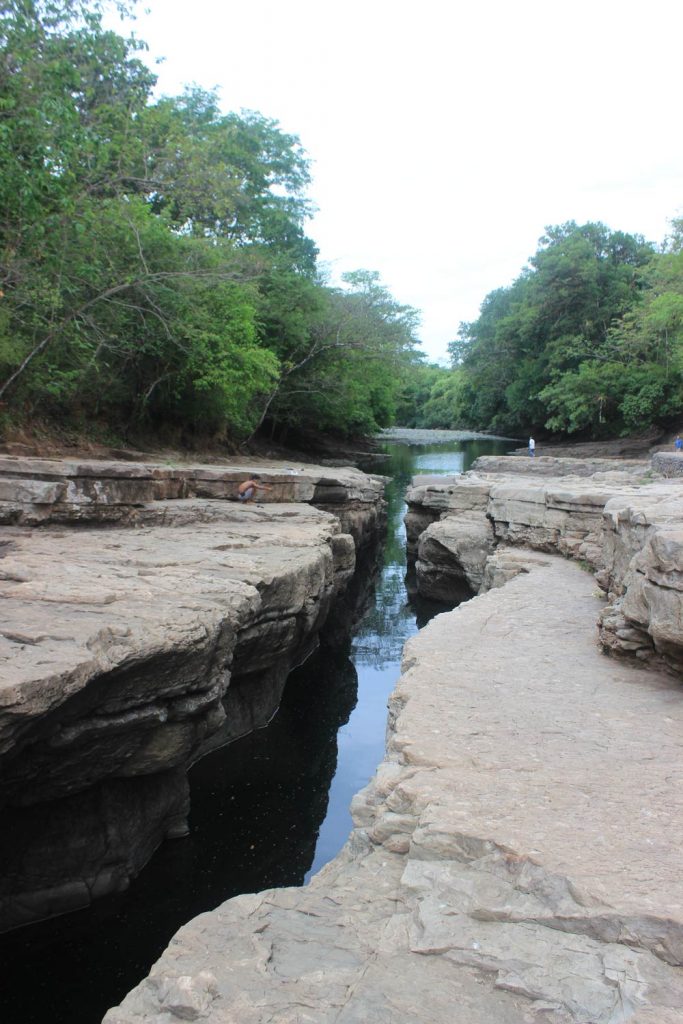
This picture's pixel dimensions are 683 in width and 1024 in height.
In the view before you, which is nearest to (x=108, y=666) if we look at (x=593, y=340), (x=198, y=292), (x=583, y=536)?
(x=583, y=536)

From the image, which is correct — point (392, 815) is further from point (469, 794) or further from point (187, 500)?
point (187, 500)

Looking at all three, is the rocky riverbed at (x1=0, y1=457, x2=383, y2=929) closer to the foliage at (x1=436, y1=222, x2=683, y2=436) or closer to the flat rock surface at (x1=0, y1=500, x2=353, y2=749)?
the flat rock surface at (x1=0, y1=500, x2=353, y2=749)

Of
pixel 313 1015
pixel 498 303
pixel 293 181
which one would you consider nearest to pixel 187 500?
pixel 313 1015

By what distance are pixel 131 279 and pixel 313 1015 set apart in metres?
12.7

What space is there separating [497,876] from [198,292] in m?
16.4

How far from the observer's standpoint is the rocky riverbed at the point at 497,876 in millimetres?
2684

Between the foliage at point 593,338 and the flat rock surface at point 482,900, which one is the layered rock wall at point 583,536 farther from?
the foliage at point 593,338

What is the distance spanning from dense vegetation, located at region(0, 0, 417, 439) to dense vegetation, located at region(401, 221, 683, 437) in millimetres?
8069

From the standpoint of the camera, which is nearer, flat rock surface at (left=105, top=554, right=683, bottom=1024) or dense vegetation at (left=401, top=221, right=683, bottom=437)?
flat rock surface at (left=105, top=554, right=683, bottom=1024)

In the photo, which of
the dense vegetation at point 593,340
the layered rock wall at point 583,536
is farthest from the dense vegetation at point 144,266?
the dense vegetation at point 593,340

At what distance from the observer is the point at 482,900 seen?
3090mm

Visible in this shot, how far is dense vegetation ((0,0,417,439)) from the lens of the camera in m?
10.1

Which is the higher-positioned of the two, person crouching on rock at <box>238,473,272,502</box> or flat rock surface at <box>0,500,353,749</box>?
person crouching on rock at <box>238,473,272,502</box>

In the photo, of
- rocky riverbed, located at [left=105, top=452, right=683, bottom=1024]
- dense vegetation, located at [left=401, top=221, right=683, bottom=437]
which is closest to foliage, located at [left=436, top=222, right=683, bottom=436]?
dense vegetation, located at [left=401, top=221, right=683, bottom=437]
